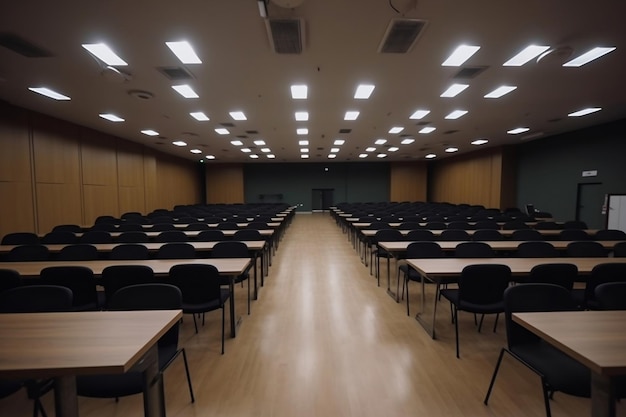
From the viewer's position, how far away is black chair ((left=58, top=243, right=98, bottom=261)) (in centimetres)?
436

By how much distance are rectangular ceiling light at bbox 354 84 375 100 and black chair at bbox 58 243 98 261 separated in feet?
18.8

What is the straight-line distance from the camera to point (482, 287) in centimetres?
321

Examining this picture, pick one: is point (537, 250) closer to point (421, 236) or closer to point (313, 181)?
point (421, 236)

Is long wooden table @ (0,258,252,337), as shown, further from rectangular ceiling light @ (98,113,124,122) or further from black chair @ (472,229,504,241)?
rectangular ceiling light @ (98,113,124,122)

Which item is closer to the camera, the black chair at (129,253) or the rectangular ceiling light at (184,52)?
the black chair at (129,253)

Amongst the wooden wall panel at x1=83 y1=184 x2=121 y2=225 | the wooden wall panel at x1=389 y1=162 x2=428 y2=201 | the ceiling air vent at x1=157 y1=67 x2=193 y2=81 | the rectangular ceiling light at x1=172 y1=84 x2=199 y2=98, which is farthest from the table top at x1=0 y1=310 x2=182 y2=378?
the wooden wall panel at x1=389 y1=162 x2=428 y2=201

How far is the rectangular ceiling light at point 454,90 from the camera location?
6285 mm

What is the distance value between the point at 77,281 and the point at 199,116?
6.63 meters

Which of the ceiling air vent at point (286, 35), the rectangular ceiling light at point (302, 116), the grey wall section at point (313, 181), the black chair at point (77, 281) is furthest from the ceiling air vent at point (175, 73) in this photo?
the grey wall section at point (313, 181)

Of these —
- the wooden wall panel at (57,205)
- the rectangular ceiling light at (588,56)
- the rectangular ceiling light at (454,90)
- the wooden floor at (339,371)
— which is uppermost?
the rectangular ceiling light at (454,90)

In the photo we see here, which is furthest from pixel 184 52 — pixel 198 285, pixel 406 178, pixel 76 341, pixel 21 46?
pixel 406 178

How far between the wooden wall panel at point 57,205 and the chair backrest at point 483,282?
1033cm

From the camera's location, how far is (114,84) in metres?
5.93

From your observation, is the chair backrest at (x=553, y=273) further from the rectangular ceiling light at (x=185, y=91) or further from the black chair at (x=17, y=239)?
the black chair at (x=17, y=239)
